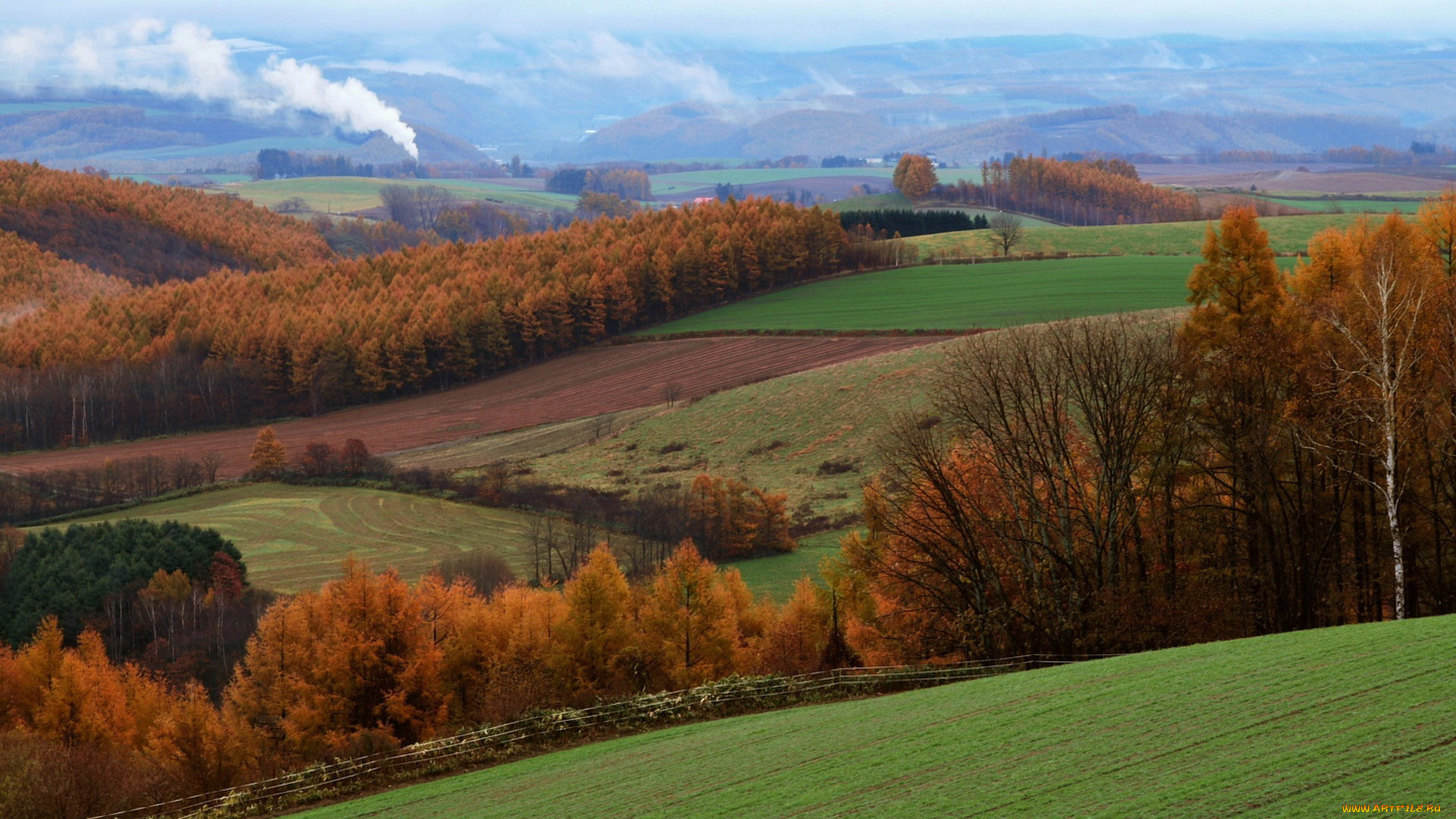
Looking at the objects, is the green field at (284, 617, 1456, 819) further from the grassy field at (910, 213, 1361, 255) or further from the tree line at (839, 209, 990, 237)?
the tree line at (839, 209, 990, 237)

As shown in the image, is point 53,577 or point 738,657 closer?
point 738,657

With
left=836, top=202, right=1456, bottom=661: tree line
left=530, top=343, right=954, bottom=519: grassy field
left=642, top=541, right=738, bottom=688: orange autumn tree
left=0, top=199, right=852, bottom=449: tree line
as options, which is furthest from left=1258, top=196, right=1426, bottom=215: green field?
left=642, top=541, right=738, bottom=688: orange autumn tree

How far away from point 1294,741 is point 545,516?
199ft

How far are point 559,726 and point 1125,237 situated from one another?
5240 inches

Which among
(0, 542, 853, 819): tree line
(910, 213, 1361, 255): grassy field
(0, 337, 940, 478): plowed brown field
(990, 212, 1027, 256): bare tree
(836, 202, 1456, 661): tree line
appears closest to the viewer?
(836, 202, 1456, 661): tree line

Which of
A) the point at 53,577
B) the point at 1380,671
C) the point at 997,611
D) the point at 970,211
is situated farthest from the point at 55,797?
the point at 970,211

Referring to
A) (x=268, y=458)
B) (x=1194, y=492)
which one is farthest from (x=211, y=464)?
(x=1194, y=492)

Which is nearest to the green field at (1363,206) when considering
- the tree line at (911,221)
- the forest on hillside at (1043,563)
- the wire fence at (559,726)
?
the tree line at (911,221)

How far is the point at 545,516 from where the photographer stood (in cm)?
7612

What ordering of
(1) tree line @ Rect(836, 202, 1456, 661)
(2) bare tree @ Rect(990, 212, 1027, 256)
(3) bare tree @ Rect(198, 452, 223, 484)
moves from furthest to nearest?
1. (2) bare tree @ Rect(990, 212, 1027, 256)
2. (3) bare tree @ Rect(198, 452, 223, 484)
3. (1) tree line @ Rect(836, 202, 1456, 661)

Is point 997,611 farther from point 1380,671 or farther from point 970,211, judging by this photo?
point 970,211

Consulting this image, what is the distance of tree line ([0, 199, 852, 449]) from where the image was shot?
117 meters

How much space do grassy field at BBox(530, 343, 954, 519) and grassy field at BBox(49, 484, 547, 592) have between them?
851 centimetres

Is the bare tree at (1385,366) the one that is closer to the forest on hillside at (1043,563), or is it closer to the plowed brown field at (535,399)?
the forest on hillside at (1043,563)
